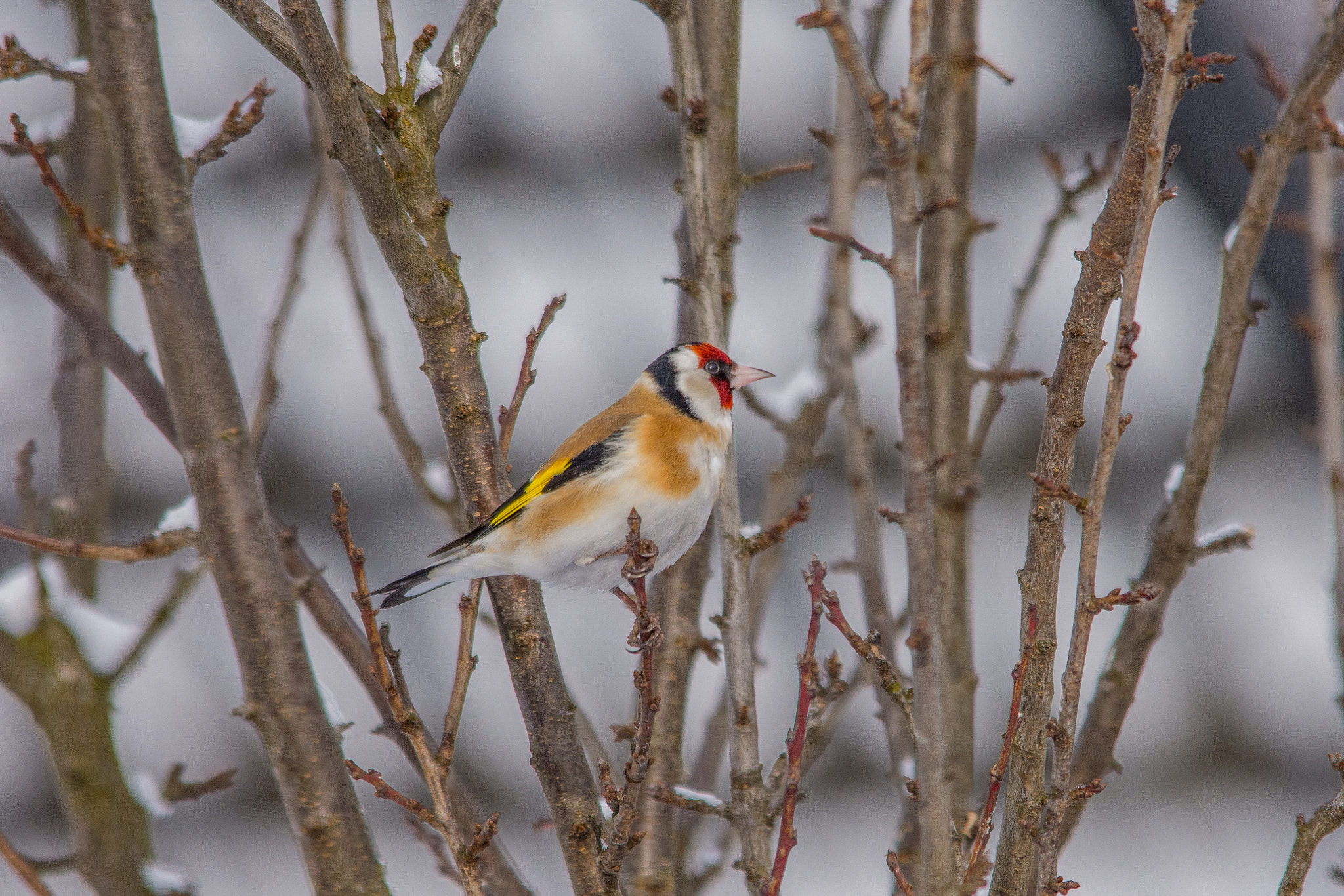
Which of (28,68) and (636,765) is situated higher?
(28,68)

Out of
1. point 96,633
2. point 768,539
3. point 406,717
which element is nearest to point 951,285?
point 768,539

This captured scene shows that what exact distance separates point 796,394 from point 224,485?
5.12 ft

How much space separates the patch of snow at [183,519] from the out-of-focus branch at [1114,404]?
132 cm

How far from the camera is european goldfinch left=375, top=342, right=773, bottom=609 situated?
6.66ft

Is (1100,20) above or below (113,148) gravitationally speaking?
above

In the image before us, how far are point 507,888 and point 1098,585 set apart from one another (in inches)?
106

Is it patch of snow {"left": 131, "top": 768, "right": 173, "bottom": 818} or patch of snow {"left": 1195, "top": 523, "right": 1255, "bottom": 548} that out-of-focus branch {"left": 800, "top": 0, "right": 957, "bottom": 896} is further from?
patch of snow {"left": 131, "top": 768, "right": 173, "bottom": 818}

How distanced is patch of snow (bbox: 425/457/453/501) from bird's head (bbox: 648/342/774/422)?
537 millimetres

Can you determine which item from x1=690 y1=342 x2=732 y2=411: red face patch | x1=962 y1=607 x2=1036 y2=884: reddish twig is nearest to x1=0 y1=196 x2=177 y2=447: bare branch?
x1=690 y1=342 x2=732 y2=411: red face patch

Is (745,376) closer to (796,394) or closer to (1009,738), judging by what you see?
(796,394)

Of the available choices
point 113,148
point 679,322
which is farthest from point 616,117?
point 113,148

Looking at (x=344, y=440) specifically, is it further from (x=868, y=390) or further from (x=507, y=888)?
(x=507, y=888)

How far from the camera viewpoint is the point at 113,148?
5.96ft

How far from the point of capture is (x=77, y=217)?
1.70 meters
